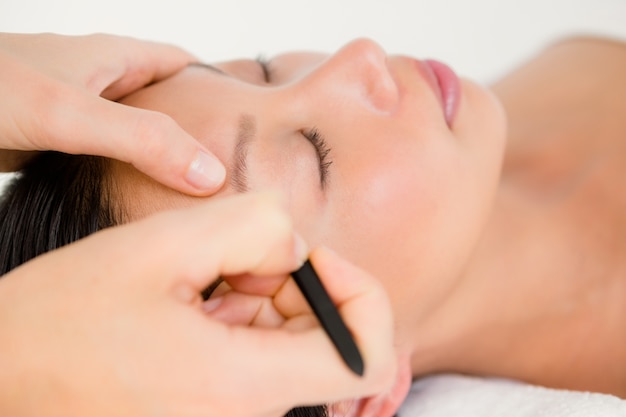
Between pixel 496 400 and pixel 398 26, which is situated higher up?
pixel 398 26

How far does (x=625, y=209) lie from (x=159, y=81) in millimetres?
901

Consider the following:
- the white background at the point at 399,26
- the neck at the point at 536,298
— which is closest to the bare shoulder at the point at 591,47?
the white background at the point at 399,26

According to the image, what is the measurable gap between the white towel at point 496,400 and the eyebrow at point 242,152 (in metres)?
0.53

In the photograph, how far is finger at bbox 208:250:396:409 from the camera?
463 millimetres

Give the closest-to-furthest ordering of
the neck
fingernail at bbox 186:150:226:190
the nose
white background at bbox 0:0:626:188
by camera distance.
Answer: fingernail at bbox 186:150:226:190 < the nose < the neck < white background at bbox 0:0:626:188

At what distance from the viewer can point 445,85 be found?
0.94 meters

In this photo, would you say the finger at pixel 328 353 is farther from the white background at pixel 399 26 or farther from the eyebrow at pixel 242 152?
the white background at pixel 399 26

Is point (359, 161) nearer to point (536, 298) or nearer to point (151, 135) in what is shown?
point (151, 135)

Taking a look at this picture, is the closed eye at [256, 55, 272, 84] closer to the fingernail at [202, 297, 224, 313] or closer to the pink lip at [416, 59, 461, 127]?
the pink lip at [416, 59, 461, 127]

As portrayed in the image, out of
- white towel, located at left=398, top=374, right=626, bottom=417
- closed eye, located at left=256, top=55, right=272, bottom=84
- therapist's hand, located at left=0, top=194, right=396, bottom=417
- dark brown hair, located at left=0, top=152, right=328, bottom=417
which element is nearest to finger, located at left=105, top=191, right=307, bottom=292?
therapist's hand, located at left=0, top=194, right=396, bottom=417

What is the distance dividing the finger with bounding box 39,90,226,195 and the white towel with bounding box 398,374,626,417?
22.1 inches

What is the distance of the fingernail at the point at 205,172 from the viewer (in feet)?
2.18

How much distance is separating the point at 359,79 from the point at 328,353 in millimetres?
455

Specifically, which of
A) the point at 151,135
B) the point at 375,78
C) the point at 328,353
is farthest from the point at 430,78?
the point at 328,353
